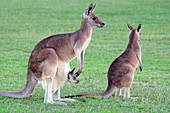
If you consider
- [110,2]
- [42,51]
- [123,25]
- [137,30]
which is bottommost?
[42,51]

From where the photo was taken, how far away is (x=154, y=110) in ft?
18.9

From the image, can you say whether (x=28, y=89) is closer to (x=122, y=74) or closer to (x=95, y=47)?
(x=122, y=74)

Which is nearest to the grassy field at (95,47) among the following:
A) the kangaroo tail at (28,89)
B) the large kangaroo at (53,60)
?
the kangaroo tail at (28,89)

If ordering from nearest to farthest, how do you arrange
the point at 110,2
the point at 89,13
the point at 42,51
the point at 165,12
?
the point at 42,51, the point at 89,13, the point at 165,12, the point at 110,2

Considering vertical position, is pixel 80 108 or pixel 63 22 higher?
pixel 63 22

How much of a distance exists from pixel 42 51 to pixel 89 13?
1367mm

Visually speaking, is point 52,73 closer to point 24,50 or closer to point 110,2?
point 24,50

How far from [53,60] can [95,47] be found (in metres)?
7.37

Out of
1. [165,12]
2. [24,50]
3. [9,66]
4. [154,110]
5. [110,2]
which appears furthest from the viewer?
[110,2]

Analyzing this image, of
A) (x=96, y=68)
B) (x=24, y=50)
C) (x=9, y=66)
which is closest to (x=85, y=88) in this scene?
(x=96, y=68)

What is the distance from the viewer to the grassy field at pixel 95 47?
6098 millimetres

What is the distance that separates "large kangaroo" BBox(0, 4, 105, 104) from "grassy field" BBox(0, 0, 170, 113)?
0.30 m

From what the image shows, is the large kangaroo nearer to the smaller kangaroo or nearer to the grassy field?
the grassy field

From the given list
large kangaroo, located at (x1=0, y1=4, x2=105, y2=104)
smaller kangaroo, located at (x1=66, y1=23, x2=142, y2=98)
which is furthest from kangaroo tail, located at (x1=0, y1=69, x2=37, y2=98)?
smaller kangaroo, located at (x1=66, y1=23, x2=142, y2=98)
